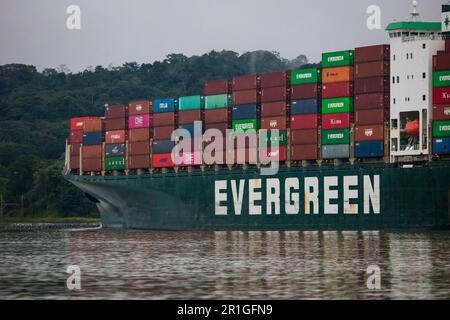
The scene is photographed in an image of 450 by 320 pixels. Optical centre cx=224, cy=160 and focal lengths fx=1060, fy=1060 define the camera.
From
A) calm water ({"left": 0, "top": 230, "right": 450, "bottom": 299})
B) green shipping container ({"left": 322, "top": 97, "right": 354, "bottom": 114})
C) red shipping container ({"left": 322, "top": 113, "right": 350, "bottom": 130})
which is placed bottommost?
calm water ({"left": 0, "top": 230, "right": 450, "bottom": 299})

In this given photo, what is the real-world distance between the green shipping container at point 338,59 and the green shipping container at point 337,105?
2488 millimetres

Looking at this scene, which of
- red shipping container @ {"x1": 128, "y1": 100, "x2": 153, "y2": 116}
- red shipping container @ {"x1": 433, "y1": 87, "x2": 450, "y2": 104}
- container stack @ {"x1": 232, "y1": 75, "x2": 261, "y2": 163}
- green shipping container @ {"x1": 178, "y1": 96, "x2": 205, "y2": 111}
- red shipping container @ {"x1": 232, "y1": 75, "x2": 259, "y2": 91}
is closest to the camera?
red shipping container @ {"x1": 433, "y1": 87, "x2": 450, "y2": 104}

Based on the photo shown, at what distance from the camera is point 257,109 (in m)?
81.8

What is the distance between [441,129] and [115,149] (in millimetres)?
33890

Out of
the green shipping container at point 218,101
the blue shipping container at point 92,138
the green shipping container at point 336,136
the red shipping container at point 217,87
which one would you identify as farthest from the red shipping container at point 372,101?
the blue shipping container at point 92,138

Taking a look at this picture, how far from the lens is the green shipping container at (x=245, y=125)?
81.5m

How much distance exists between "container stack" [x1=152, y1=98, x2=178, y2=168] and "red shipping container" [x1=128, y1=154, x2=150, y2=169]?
2.79ft

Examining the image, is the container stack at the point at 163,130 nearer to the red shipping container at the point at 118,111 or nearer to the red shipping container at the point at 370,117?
the red shipping container at the point at 118,111

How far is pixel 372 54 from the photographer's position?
246 ft

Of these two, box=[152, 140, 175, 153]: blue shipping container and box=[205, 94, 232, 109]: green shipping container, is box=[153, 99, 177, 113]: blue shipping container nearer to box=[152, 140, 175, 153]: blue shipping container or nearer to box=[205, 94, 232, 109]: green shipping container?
box=[152, 140, 175, 153]: blue shipping container

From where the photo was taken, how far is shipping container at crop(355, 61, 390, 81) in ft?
244

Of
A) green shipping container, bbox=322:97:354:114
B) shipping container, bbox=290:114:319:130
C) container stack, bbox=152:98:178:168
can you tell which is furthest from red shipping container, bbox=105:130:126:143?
green shipping container, bbox=322:97:354:114
